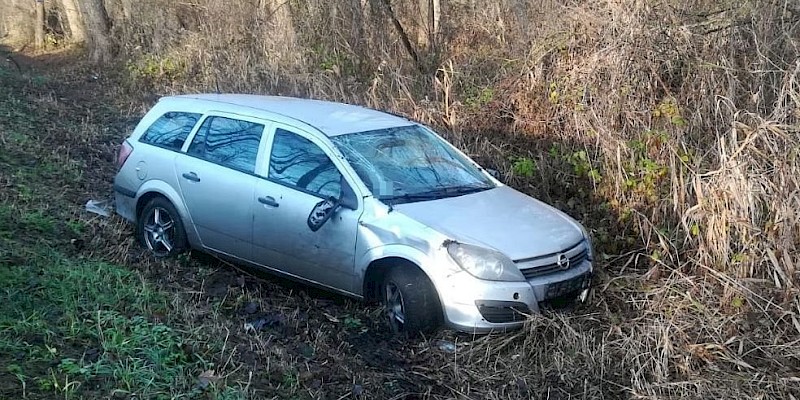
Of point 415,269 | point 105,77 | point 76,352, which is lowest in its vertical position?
point 105,77

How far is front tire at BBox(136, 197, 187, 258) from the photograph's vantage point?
7020mm

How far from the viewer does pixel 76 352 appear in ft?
14.7

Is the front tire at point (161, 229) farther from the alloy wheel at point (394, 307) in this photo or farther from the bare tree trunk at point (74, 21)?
the bare tree trunk at point (74, 21)

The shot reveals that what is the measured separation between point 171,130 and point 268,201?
162cm

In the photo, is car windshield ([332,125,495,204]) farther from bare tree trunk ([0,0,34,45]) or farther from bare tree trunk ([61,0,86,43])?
bare tree trunk ([0,0,34,45])

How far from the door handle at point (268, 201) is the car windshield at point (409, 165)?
68 cm

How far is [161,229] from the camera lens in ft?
23.5

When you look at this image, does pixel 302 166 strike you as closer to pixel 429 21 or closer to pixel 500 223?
→ pixel 500 223

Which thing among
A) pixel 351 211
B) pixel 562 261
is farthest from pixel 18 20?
pixel 562 261

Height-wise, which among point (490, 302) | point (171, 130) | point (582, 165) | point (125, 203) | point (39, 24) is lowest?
point (39, 24)

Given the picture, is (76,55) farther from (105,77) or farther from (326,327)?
(326,327)

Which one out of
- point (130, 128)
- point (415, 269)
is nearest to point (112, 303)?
point (415, 269)

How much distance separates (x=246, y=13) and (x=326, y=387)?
39.5 feet

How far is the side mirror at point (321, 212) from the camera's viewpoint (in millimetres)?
5984
